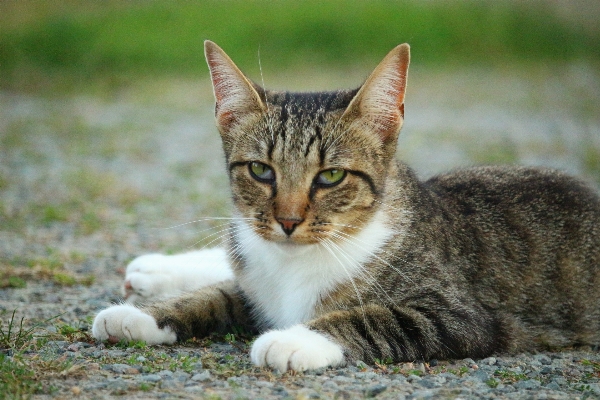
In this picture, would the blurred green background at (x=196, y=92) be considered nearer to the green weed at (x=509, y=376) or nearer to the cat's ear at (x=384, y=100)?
the cat's ear at (x=384, y=100)

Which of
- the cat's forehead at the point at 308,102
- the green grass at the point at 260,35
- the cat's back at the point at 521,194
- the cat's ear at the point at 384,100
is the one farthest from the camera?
→ the green grass at the point at 260,35

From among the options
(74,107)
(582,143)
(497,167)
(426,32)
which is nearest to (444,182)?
(497,167)

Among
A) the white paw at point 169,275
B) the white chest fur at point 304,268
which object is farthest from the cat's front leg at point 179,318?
the white paw at point 169,275

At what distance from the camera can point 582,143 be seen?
35.9 feet

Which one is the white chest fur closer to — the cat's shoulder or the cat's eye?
the cat's eye

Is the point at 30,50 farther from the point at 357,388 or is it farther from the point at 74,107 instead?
the point at 357,388

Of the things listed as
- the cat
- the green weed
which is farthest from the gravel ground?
the cat

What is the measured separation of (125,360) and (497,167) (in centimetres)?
307

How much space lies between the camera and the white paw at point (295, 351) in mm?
3662

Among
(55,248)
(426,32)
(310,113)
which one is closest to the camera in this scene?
(310,113)

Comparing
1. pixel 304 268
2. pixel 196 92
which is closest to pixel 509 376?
pixel 304 268

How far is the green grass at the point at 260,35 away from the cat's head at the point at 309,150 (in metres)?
11.7

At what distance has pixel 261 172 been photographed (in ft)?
13.9

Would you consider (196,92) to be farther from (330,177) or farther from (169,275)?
(330,177)
